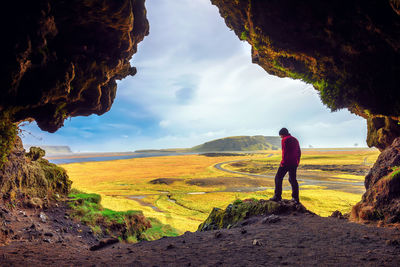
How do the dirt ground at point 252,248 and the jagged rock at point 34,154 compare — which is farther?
the jagged rock at point 34,154

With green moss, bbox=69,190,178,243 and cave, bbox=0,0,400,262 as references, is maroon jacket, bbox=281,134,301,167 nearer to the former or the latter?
cave, bbox=0,0,400,262

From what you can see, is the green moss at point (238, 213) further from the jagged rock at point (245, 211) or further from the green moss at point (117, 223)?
the green moss at point (117, 223)

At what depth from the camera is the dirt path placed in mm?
3467

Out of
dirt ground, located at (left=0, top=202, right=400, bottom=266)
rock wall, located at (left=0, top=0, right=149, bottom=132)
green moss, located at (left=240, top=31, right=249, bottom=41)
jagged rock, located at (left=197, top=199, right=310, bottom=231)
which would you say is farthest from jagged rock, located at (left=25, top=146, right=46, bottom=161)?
green moss, located at (left=240, top=31, right=249, bottom=41)

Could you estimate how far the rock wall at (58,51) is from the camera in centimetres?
471

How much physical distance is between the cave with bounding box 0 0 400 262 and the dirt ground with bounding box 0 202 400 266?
74.7 inches

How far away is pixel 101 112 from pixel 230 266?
37.9 ft

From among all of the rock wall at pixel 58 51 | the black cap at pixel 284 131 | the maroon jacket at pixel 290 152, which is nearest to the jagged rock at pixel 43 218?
the rock wall at pixel 58 51

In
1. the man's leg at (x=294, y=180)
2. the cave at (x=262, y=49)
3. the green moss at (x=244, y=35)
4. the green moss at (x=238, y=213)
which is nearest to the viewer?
the cave at (x=262, y=49)

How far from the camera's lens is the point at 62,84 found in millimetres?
6574

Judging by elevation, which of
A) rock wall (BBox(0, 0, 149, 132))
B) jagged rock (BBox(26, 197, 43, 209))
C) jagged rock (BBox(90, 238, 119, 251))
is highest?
rock wall (BBox(0, 0, 149, 132))

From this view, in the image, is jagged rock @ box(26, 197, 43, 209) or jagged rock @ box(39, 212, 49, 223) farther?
jagged rock @ box(26, 197, 43, 209)

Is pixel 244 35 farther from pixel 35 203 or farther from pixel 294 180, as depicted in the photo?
pixel 35 203

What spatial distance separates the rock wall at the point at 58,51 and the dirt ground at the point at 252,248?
3.82 meters
